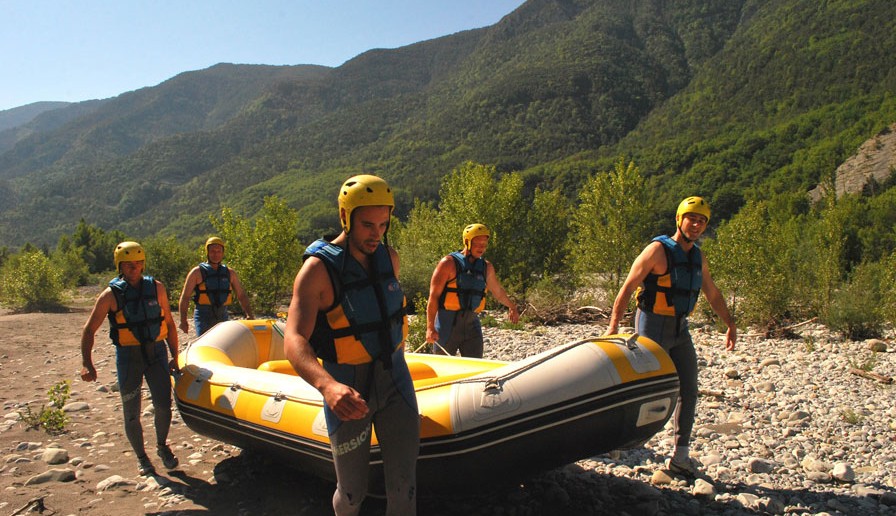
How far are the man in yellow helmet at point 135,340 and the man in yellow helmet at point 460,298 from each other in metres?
2.37

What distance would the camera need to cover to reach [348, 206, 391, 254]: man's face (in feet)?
8.34

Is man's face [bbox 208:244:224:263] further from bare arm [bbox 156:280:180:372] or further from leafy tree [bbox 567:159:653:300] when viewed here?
leafy tree [bbox 567:159:653:300]

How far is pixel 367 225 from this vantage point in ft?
8.41

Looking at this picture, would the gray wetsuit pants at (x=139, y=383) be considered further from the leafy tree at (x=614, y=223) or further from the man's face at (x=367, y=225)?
the leafy tree at (x=614, y=223)

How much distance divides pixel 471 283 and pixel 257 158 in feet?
375

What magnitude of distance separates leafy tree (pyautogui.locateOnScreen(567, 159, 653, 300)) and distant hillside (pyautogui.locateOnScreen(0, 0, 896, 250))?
3735 cm

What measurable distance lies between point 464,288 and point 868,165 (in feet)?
171

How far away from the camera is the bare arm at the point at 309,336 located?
2.17 meters

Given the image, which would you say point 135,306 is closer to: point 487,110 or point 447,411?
point 447,411

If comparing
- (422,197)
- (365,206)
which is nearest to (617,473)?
(365,206)

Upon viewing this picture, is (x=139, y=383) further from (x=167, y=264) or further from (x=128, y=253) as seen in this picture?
(x=167, y=264)

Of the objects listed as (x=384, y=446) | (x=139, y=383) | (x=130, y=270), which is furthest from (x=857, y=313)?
(x=130, y=270)

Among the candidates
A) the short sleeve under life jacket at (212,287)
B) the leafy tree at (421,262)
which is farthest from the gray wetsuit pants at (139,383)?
the leafy tree at (421,262)

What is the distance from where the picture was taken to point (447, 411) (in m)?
3.40
